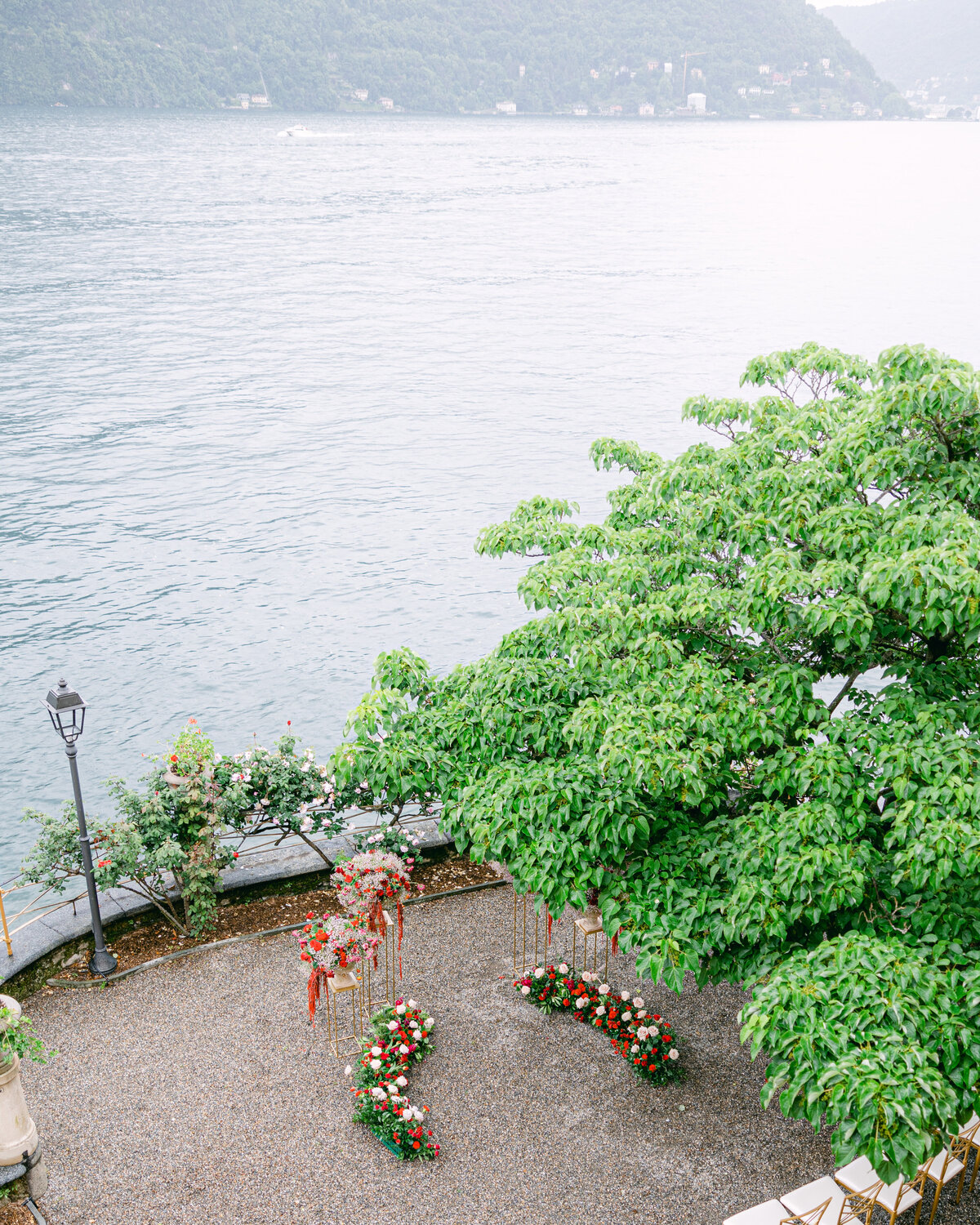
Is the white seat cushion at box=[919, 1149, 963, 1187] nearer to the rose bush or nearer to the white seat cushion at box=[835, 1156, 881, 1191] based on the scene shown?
the white seat cushion at box=[835, 1156, 881, 1191]

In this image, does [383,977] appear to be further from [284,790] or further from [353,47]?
[353,47]

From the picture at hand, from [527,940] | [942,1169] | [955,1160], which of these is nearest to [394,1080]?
[527,940]

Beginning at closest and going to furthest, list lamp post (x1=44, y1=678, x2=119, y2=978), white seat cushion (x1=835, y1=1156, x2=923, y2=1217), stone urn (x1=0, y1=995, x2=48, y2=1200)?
white seat cushion (x1=835, y1=1156, x2=923, y2=1217)
stone urn (x1=0, y1=995, x2=48, y2=1200)
lamp post (x1=44, y1=678, x2=119, y2=978)

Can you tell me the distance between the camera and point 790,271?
3292 inches

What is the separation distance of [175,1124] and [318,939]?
237 centimetres

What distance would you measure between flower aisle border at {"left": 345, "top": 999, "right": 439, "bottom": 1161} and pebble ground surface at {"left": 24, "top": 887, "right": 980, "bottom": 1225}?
0.15 meters

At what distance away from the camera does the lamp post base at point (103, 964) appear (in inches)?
534

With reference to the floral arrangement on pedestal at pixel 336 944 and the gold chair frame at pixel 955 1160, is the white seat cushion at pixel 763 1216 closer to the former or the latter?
the gold chair frame at pixel 955 1160

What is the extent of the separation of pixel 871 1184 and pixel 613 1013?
3540 millimetres

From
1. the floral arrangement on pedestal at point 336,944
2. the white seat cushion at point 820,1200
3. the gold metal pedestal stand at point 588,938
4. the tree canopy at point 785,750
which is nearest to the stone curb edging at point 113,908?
the floral arrangement on pedestal at point 336,944

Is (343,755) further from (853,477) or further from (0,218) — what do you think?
(0,218)

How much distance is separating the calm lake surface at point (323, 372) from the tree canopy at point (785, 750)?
15.5m

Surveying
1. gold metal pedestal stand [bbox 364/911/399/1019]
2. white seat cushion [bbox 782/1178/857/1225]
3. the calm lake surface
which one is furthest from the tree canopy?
the calm lake surface

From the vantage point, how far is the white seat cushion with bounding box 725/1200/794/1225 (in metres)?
9.62
